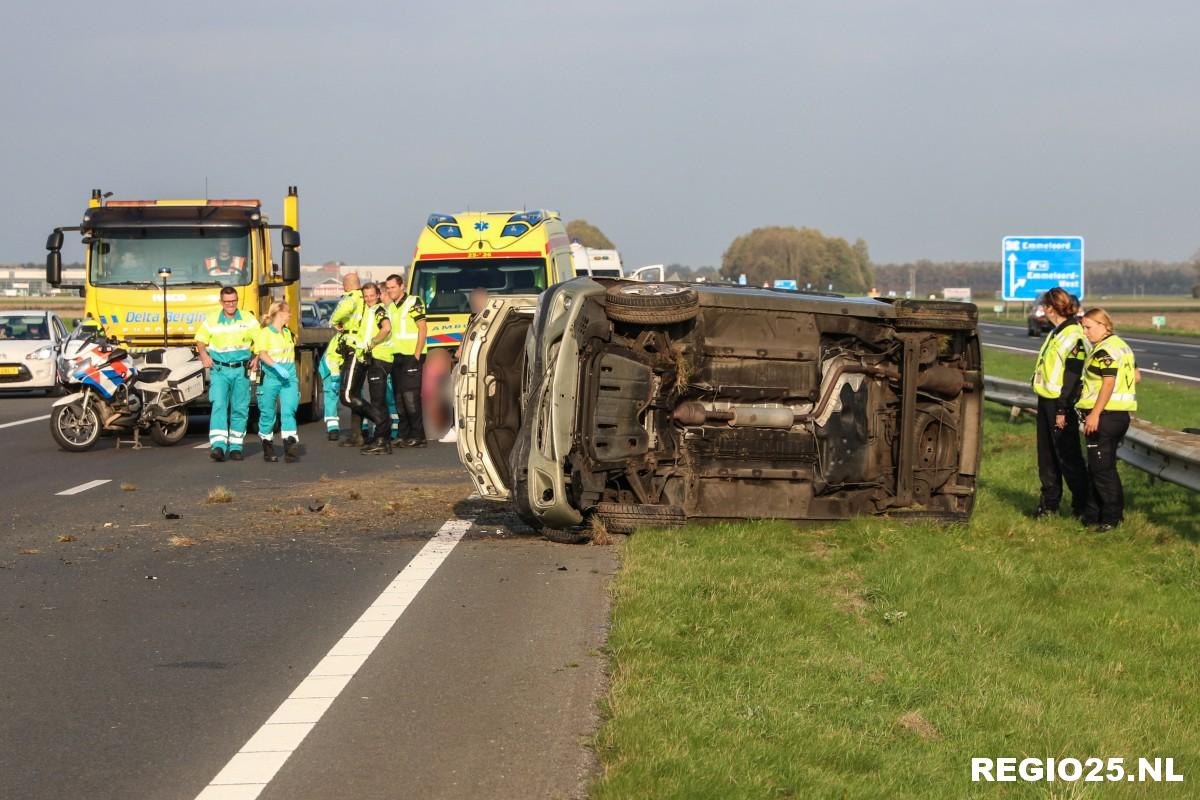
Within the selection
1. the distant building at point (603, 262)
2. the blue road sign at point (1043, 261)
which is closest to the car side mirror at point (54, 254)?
the blue road sign at point (1043, 261)

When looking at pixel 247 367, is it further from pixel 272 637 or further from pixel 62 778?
pixel 62 778

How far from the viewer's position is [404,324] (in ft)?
57.9

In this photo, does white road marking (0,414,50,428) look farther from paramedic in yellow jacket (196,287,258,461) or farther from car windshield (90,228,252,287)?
paramedic in yellow jacket (196,287,258,461)

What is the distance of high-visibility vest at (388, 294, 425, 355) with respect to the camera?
17609 mm

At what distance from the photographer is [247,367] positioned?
16.6 meters

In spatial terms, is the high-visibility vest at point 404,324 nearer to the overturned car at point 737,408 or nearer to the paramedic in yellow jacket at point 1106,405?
the overturned car at point 737,408

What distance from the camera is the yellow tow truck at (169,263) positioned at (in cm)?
1941

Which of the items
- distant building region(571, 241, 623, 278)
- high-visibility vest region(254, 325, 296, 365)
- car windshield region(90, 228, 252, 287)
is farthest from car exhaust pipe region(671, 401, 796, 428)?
distant building region(571, 241, 623, 278)

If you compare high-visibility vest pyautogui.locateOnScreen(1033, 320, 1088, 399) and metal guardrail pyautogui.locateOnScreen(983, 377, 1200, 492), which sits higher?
high-visibility vest pyautogui.locateOnScreen(1033, 320, 1088, 399)

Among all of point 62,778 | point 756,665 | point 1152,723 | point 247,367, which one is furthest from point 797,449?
point 247,367

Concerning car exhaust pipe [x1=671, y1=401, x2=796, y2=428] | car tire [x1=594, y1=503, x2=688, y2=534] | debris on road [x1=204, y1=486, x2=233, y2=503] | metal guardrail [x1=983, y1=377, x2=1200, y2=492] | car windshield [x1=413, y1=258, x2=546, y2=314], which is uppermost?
car windshield [x1=413, y1=258, x2=546, y2=314]

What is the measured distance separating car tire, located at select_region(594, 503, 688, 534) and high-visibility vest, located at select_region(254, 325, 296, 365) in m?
7.43

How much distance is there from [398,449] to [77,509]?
559 cm

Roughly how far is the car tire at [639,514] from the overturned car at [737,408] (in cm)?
1
